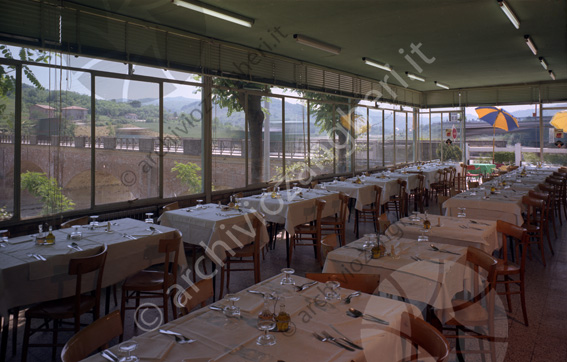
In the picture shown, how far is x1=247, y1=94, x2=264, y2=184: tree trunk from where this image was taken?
8.96m

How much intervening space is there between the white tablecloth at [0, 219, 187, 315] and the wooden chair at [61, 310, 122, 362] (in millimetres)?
1783

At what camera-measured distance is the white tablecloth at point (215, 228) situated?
5188 millimetres

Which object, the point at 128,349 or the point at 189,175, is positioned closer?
the point at 128,349

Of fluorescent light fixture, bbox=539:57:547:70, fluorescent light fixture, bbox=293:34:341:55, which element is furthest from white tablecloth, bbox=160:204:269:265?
fluorescent light fixture, bbox=539:57:547:70

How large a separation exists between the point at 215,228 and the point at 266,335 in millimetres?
3199

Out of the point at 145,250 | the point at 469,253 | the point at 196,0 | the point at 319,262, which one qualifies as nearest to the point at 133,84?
the point at 196,0

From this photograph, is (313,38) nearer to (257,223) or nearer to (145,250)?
(257,223)

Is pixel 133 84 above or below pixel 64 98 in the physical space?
above

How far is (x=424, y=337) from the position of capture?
7.29 feet

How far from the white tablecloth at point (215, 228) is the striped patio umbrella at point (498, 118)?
12795mm

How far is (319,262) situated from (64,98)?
450cm

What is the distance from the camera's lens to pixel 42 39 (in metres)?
5.46

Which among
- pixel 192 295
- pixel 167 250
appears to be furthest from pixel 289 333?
pixel 167 250

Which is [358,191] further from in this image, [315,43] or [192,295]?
[192,295]
